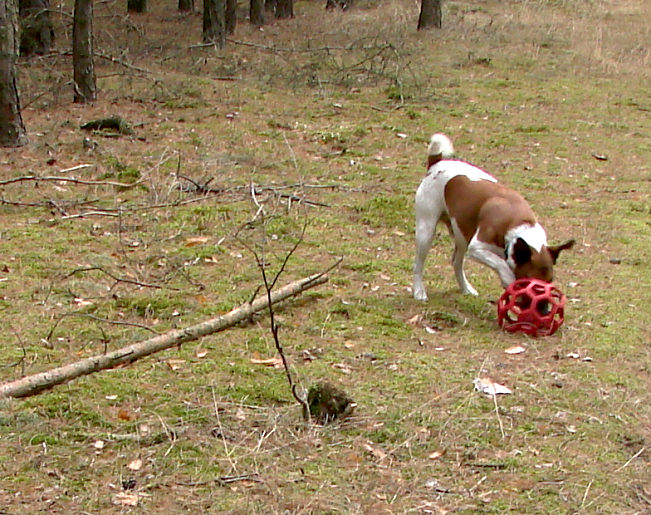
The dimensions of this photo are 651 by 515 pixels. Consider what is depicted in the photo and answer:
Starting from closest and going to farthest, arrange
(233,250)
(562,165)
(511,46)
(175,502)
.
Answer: (175,502), (233,250), (562,165), (511,46)

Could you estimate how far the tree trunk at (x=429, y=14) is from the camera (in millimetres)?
20875

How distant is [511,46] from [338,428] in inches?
641

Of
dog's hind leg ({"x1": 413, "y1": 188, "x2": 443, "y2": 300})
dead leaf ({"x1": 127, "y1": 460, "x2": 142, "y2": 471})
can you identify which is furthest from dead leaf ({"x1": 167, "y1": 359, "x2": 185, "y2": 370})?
dog's hind leg ({"x1": 413, "y1": 188, "x2": 443, "y2": 300})

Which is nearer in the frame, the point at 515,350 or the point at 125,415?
the point at 125,415

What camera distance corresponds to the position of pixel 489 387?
5.51m

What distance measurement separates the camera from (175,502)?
4.11 metres

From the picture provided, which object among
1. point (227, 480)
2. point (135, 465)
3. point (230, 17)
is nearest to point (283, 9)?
point (230, 17)

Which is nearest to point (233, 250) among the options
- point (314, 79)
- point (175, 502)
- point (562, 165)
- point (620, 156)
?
point (175, 502)

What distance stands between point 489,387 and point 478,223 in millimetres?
1747

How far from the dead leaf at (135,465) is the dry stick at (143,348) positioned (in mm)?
914

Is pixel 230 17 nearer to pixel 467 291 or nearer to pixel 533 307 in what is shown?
pixel 467 291

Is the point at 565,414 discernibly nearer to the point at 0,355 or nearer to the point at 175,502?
the point at 175,502

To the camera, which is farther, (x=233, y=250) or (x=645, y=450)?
(x=233, y=250)

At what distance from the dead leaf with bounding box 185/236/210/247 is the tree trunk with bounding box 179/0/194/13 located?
19.5m
